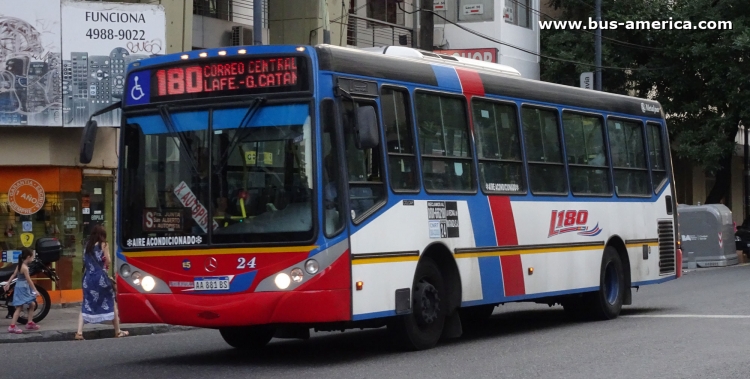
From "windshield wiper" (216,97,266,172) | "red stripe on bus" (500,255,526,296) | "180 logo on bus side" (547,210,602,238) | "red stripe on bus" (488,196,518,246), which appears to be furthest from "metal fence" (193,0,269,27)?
"windshield wiper" (216,97,266,172)

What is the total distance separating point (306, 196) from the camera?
10.4 meters

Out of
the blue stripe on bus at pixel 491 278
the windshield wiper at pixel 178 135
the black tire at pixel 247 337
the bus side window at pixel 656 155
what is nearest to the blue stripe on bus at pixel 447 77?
the blue stripe on bus at pixel 491 278

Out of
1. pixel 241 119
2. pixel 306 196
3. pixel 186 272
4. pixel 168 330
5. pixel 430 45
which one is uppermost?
pixel 430 45

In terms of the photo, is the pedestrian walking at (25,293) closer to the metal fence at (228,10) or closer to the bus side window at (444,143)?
the bus side window at (444,143)

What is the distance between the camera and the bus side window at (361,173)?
1077 cm

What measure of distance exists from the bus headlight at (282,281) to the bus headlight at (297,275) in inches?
2.0

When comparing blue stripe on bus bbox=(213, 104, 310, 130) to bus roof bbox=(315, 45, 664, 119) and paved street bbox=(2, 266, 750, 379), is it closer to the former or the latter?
bus roof bbox=(315, 45, 664, 119)

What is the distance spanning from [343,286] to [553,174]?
4.74 metres

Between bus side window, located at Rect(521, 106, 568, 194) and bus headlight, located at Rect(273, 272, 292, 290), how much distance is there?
4.41 metres

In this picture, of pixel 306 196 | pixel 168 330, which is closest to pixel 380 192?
pixel 306 196

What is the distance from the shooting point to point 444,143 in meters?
12.3

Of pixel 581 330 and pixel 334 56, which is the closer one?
pixel 334 56

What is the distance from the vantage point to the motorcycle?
57.7 feet

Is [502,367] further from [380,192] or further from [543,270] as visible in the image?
[543,270]
